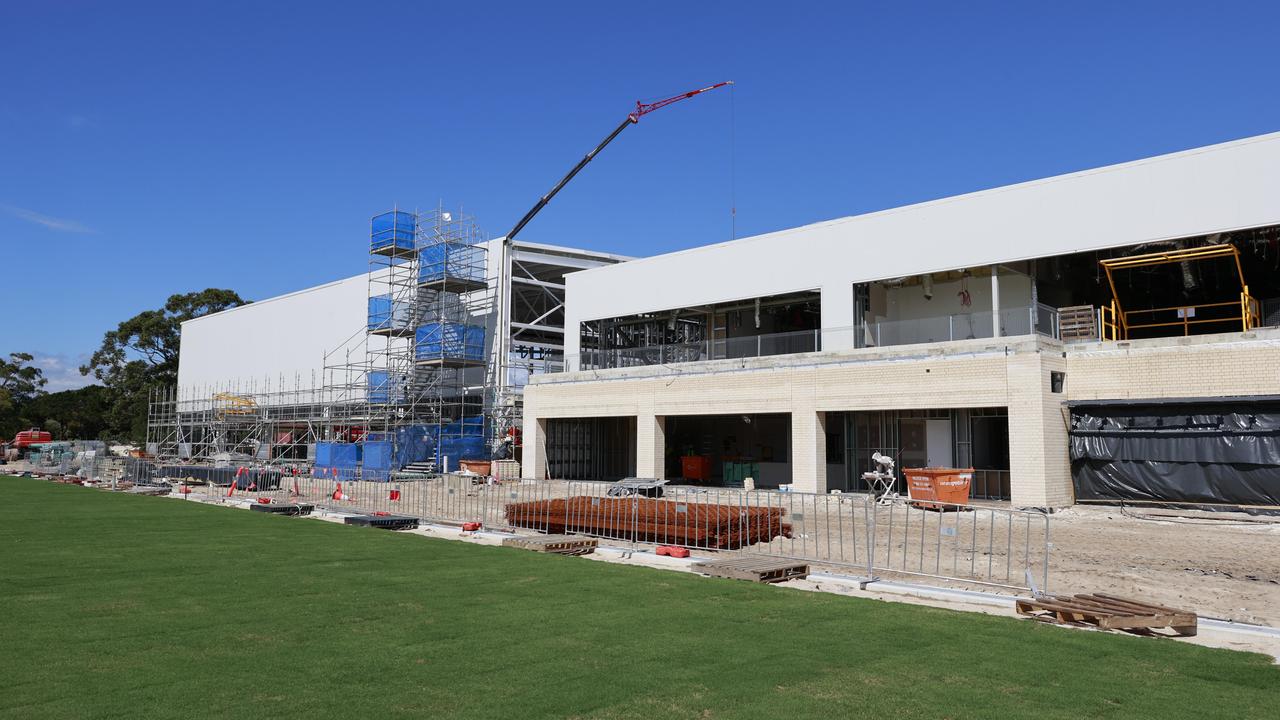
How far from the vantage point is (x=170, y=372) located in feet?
298

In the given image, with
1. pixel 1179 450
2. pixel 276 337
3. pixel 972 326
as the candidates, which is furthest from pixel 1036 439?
pixel 276 337

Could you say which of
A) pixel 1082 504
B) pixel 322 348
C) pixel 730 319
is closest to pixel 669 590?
pixel 1082 504

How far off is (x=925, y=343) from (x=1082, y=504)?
22.3 feet

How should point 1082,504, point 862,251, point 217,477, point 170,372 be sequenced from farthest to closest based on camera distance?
point 170,372 → point 217,477 → point 862,251 → point 1082,504

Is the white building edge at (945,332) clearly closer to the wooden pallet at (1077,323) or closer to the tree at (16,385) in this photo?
the wooden pallet at (1077,323)

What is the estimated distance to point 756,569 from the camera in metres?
13.6

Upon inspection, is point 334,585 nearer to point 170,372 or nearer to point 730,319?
point 730,319

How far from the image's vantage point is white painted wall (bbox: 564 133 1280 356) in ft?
83.8

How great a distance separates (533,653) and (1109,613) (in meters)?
6.79

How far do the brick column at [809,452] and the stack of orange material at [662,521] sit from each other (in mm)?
11830

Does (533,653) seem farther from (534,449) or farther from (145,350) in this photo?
(145,350)

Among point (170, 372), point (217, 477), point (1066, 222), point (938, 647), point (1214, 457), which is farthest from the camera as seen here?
point (170, 372)

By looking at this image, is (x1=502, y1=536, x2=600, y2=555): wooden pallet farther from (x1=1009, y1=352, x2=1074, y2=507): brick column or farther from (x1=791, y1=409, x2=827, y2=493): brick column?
(x1=791, y1=409, x2=827, y2=493): brick column

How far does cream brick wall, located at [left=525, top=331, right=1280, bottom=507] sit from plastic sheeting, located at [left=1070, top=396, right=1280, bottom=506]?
2.26ft
